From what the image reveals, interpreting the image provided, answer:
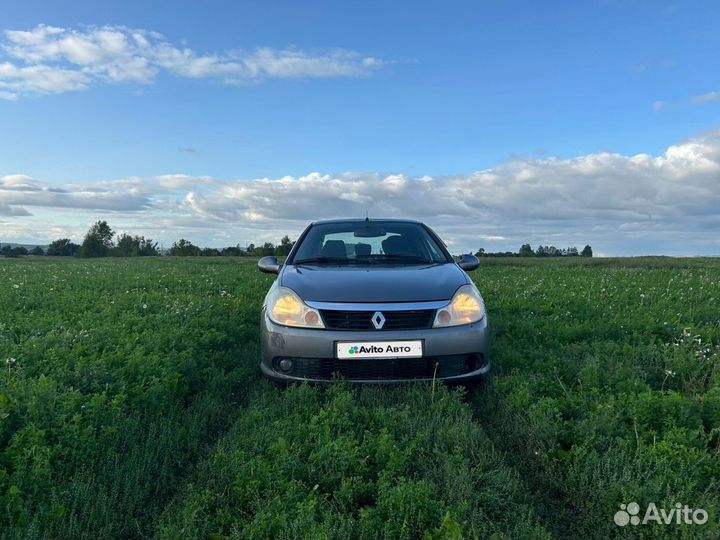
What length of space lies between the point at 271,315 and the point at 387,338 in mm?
1122

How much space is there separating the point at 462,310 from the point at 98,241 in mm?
110858

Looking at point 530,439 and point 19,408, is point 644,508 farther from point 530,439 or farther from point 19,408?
point 19,408

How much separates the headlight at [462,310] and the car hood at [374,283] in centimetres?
7

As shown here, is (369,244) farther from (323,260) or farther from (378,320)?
(378,320)

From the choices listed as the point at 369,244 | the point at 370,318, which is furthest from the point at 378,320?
the point at 369,244

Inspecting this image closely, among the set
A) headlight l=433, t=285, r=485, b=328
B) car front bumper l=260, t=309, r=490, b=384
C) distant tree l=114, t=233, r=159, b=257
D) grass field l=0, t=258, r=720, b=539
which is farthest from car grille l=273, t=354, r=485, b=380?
distant tree l=114, t=233, r=159, b=257

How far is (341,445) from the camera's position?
11.4ft

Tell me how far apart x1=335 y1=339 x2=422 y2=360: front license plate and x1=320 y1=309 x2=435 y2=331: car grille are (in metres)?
0.14

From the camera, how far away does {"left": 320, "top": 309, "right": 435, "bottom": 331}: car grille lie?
4414 mm

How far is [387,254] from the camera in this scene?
19.6ft

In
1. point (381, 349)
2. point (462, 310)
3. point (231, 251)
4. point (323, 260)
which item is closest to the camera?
point (381, 349)

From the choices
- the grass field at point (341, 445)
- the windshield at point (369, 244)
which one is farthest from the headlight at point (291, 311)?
the windshield at point (369, 244)

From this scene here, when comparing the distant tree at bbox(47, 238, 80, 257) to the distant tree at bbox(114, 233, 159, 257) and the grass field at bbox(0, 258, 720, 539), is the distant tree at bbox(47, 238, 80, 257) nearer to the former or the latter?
the distant tree at bbox(114, 233, 159, 257)

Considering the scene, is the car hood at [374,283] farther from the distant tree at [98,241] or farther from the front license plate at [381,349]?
the distant tree at [98,241]
